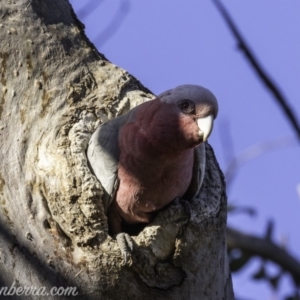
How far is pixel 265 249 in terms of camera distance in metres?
5.34

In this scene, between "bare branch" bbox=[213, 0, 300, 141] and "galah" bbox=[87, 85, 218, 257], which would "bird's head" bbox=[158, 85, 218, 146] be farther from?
"bare branch" bbox=[213, 0, 300, 141]

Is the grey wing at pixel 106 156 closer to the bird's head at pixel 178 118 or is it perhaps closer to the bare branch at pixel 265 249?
the bird's head at pixel 178 118

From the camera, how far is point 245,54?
8.39 ft

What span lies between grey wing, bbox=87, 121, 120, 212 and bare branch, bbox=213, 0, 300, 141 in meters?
1.20

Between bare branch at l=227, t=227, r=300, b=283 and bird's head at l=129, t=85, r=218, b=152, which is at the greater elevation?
bird's head at l=129, t=85, r=218, b=152

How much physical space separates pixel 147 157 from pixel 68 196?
1.88 feet

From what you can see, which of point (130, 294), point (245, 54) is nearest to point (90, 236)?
point (130, 294)

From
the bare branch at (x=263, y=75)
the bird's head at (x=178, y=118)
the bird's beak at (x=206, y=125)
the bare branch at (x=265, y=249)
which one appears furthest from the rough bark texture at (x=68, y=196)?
the bare branch at (x=265, y=249)

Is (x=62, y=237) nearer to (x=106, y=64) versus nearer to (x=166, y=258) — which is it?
(x=166, y=258)

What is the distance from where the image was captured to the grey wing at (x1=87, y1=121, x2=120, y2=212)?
11.9ft

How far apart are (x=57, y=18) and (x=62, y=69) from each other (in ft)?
1.22

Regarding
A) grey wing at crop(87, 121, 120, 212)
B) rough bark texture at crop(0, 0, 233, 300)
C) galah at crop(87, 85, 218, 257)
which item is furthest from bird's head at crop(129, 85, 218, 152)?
rough bark texture at crop(0, 0, 233, 300)

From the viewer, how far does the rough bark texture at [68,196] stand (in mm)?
3219

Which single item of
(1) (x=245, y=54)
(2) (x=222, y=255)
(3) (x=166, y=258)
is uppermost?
(1) (x=245, y=54)
